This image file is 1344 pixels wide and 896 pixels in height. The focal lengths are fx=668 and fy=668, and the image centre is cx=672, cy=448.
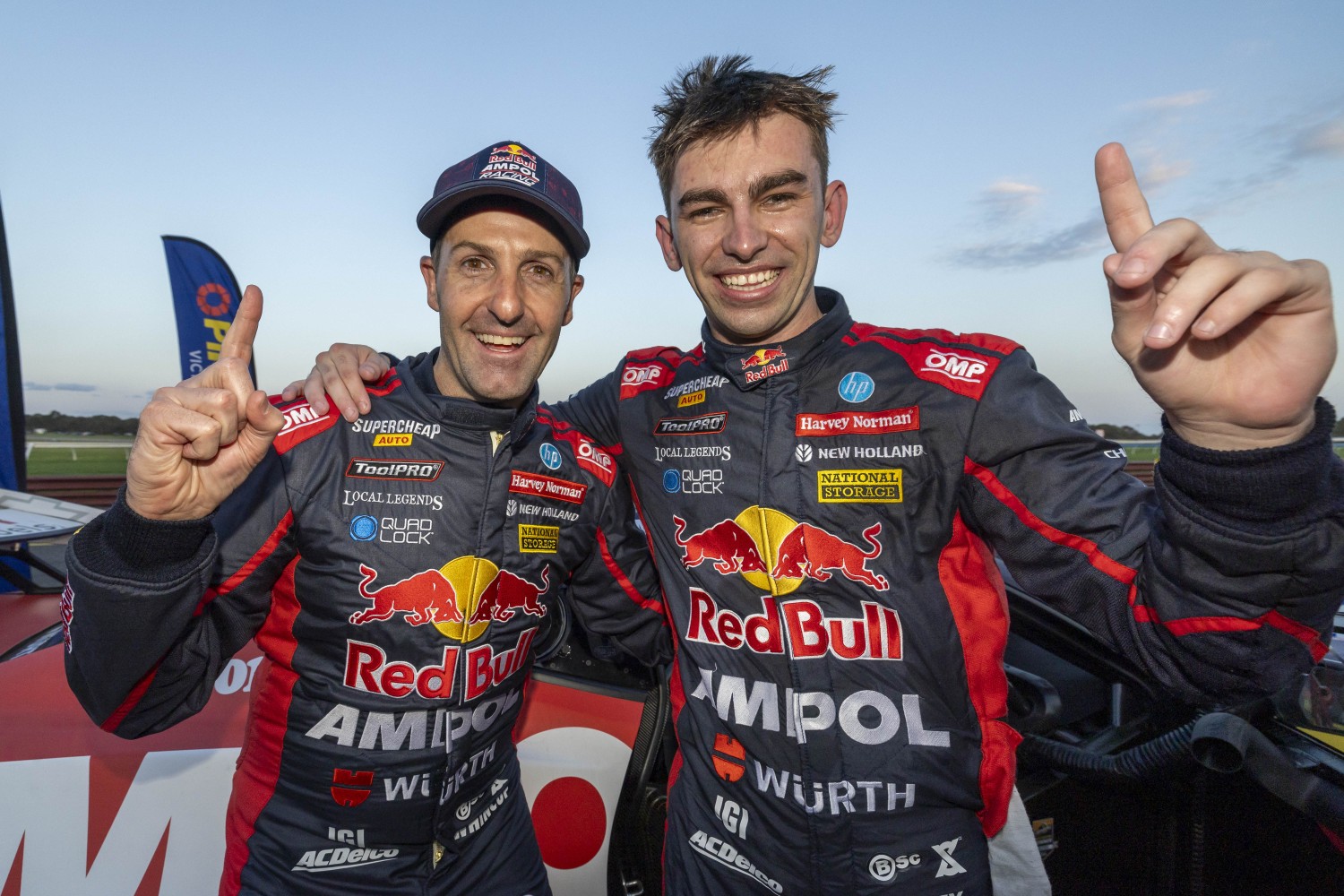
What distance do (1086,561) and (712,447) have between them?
872mm

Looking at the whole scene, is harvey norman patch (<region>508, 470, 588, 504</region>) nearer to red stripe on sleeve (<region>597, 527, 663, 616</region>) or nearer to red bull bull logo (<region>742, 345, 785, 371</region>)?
red stripe on sleeve (<region>597, 527, 663, 616</region>)

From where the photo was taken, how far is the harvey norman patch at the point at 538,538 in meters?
1.78

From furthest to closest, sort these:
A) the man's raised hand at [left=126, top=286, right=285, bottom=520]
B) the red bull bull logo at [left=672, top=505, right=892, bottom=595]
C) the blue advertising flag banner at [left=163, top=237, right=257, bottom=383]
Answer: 1. the blue advertising flag banner at [left=163, top=237, right=257, bottom=383]
2. the red bull bull logo at [left=672, top=505, right=892, bottom=595]
3. the man's raised hand at [left=126, top=286, right=285, bottom=520]

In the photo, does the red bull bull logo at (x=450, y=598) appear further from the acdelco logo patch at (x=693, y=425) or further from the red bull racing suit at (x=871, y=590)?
the acdelco logo patch at (x=693, y=425)

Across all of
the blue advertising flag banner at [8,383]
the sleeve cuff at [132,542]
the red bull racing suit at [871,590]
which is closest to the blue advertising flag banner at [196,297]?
the blue advertising flag banner at [8,383]

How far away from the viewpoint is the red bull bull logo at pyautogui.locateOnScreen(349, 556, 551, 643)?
1.62 m

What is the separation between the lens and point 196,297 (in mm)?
9219

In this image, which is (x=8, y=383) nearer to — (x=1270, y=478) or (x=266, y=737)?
(x=266, y=737)

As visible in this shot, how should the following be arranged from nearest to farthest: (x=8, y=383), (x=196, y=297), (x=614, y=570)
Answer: (x=614, y=570) → (x=8, y=383) → (x=196, y=297)

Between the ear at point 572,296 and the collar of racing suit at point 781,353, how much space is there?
0.50 m

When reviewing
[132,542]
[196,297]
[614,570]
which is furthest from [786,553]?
[196,297]

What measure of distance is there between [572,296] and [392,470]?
785mm

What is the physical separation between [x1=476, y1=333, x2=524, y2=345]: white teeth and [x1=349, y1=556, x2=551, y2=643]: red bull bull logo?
585 millimetres

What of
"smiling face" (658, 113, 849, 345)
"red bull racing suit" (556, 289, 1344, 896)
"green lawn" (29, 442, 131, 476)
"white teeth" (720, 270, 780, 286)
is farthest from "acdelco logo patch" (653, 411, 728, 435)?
"green lawn" (29, 442, 131, 476)
